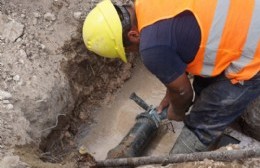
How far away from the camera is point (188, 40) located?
3.22 meters

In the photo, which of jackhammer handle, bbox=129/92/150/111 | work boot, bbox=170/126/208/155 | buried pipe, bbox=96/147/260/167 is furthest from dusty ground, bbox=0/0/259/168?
work boot, bbox=170/126/208/155

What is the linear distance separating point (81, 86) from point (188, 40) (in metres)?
1.87

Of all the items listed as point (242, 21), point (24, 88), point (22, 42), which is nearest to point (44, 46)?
point (22, 42)

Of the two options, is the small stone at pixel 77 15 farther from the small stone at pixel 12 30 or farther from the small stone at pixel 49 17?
the small stone at pixel 12 30

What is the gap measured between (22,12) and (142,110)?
160cm

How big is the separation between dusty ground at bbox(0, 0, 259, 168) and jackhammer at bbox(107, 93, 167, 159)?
428 millimetres

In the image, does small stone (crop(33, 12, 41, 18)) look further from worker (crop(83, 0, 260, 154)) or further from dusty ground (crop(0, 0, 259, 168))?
worker (crop(83, 0, 260, 154))

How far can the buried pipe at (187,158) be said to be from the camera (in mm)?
3225

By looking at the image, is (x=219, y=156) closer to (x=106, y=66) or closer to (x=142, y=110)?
(x=142, y=110)

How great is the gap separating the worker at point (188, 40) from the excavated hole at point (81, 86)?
1233mm

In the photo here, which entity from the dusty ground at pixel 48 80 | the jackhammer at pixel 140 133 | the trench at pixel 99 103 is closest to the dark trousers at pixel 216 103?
the jackhammer at pixel 140 133

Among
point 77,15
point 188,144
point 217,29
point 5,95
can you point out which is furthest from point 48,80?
point 217,29

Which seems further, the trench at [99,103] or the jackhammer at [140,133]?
the trench at [99,103]

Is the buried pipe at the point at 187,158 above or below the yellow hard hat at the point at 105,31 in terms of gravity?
below
